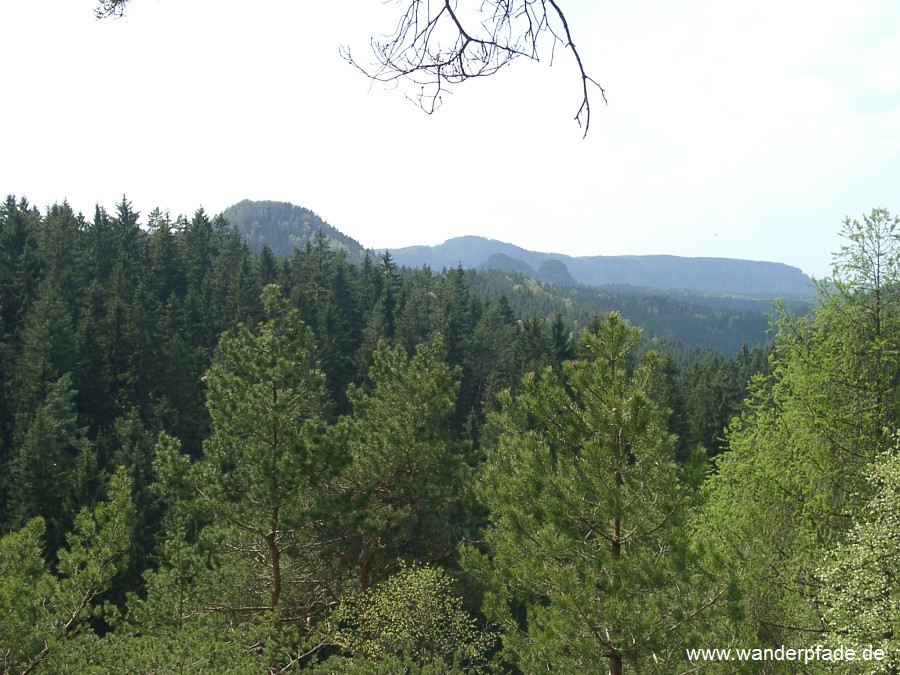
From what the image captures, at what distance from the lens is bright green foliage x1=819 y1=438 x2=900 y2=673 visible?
23.6ft

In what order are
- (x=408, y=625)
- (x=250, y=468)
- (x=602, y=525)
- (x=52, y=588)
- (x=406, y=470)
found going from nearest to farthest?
(x=602, y=525) → (x=52, y=588) → (x=408, y=625) → (x=250, y=468) → (x=406, y=470)

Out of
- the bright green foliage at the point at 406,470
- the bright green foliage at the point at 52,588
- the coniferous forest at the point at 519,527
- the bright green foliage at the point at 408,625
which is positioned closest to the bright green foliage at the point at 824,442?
the coniferous forest at the point at 519,527

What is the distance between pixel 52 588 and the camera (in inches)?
379

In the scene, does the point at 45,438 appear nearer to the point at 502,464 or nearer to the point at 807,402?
the point at 502,464

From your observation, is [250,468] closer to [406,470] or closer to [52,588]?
[52,588]

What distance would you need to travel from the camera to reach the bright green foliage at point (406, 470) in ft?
56.0

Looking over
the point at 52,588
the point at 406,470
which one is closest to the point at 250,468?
the point at 52,588

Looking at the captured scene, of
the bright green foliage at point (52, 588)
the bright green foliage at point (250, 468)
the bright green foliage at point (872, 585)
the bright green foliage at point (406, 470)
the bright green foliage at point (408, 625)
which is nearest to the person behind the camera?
the bright green foliage at point (872, 585)

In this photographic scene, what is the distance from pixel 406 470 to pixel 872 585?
1222 cm

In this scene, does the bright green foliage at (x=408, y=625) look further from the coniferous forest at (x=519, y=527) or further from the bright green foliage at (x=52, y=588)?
the bright green foliage at (x=52, y=588)

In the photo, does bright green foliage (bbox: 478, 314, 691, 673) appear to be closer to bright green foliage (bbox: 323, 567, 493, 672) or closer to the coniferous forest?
the coniferous forest

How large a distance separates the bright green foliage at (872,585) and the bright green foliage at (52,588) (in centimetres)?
1054

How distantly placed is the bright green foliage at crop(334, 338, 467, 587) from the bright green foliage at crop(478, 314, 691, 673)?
6.83 metres

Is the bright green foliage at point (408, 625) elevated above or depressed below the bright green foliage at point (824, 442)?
below
